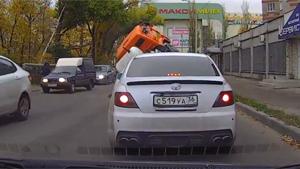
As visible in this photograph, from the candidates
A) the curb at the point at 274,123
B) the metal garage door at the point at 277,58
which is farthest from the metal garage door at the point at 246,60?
the curb at the point at 274,123

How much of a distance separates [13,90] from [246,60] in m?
32.3

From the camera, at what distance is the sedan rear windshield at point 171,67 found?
844 centimetres

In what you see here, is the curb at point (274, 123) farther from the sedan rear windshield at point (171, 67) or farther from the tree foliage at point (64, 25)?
the tree foliage at point (64, 25)

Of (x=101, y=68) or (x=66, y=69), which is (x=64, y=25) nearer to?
(x=101, y=68)

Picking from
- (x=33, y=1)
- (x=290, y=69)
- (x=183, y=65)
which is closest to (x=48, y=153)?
(x=183, y=65)

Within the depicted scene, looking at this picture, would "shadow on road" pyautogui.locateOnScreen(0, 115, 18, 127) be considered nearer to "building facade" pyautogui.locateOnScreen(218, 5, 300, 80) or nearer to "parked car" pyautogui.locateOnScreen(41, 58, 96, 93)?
"parked car" pyautogui.locateOnScreen(41, 58, 96, 93)

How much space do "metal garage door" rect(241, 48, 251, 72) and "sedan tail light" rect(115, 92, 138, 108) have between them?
35.0m

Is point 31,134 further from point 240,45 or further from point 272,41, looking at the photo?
point 240,45

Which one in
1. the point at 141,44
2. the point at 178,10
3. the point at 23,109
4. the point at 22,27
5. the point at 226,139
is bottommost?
the point at 23,109

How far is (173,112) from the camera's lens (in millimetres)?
7660

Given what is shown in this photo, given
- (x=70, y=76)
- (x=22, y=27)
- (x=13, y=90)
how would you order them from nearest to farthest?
(x=13, y=90) < (x=70, y=76) < (x=22, y=27)

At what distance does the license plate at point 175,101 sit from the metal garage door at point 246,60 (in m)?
35.0

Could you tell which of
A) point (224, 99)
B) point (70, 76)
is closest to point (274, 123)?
point (224, 99)

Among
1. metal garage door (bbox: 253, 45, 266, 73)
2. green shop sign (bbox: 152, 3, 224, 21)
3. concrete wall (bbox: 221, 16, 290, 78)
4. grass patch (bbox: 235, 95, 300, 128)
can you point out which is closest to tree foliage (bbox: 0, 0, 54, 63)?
concrete wall (bbox: 221, 16, 290, 78)
